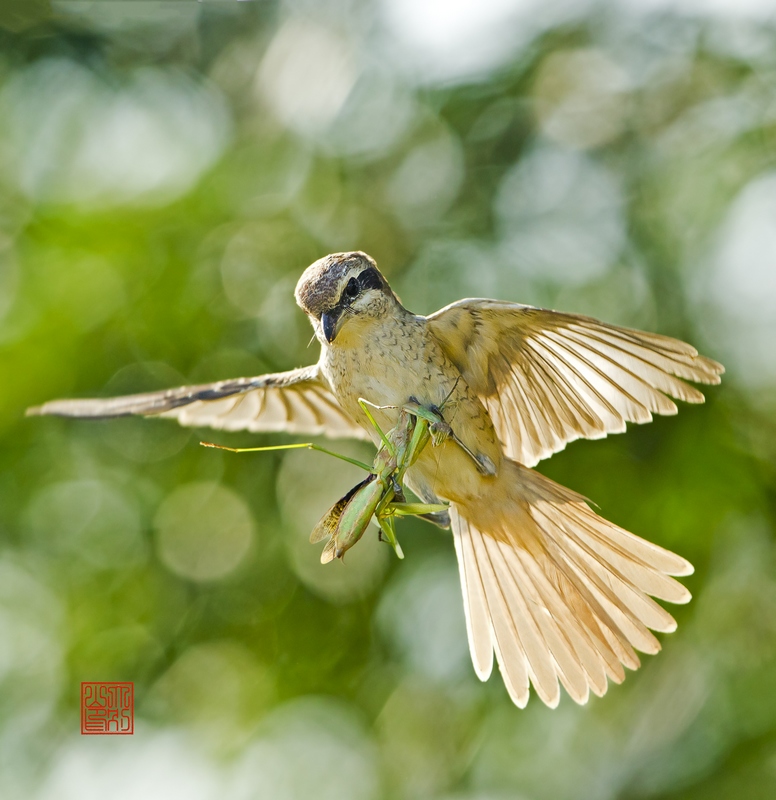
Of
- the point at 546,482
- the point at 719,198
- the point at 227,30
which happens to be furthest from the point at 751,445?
the point at 227,30

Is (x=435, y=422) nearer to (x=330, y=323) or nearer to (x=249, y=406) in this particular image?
(x=330, y=323)

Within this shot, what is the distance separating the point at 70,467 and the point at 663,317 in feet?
13.0

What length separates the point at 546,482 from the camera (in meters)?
3.46

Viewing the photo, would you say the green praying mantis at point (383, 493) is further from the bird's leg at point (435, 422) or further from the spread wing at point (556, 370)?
the spread wing at point (556, 370)

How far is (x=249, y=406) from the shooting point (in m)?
4.17

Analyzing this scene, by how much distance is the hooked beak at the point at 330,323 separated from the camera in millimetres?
2906

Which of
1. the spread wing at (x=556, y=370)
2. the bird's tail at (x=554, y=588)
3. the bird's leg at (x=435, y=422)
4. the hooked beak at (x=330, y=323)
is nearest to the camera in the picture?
the bird's leg at (x=435, y=422)

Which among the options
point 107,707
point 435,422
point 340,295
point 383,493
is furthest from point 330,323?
point 107,707

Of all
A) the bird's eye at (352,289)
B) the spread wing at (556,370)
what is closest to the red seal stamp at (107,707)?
the spread wing at (556,370)

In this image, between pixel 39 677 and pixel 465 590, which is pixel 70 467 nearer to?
pixel 39 677

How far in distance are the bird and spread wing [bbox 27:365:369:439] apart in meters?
0.02

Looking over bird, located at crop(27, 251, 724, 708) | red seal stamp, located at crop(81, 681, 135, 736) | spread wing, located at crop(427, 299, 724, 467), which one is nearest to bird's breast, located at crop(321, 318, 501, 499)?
bird, located at crop(27, 251, 724, 708)

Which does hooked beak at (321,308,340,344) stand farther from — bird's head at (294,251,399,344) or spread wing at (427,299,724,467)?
spread wing at (427,299,724,467)

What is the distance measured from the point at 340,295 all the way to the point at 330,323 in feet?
0.33
